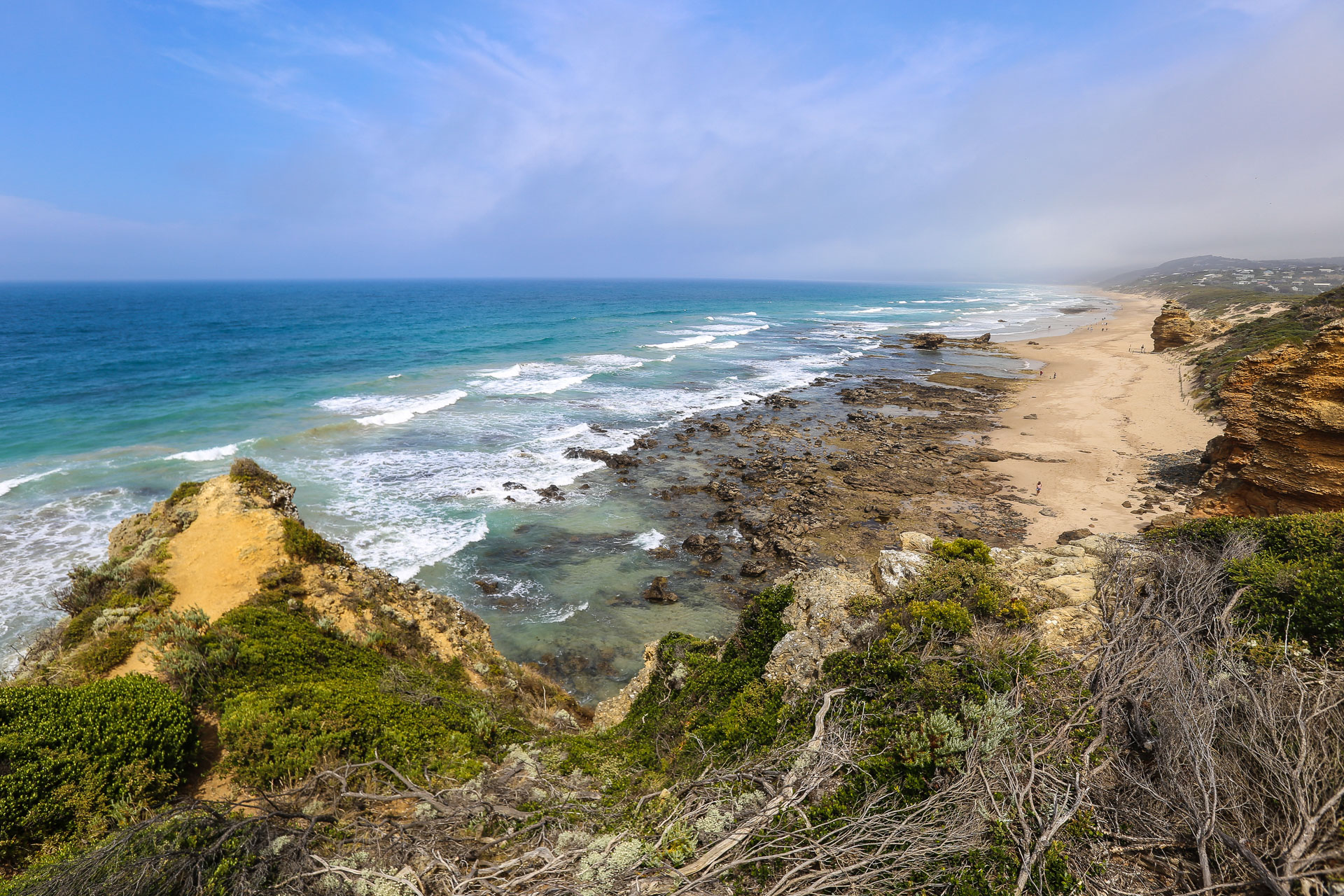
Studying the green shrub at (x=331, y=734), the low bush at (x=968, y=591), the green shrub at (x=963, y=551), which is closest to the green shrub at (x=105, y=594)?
the green shrub at (x=331, y=734)

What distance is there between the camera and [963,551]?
7656 mm

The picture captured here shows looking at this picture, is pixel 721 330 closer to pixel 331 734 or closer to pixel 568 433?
pixel 568 433

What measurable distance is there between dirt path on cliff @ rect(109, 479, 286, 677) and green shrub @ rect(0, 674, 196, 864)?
8.64ft

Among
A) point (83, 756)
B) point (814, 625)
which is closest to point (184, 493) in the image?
point (83, 756)

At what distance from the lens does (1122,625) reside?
5688 millimetres

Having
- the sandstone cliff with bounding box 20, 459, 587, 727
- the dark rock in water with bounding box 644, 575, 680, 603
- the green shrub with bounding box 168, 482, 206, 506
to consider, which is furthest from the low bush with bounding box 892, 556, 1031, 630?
the green shrub with bounding box 168, 482, 206, 506

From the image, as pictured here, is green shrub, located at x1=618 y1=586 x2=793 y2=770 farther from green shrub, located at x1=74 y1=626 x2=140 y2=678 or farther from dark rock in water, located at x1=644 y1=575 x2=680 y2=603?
green shrub, located at x1=74 y1=626 x2=140 y2=678

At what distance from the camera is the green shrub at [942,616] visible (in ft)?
18.0

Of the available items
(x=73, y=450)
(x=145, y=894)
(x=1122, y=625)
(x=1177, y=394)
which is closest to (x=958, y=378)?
(x=1177, y=394)

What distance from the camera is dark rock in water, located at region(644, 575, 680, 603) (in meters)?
14.3

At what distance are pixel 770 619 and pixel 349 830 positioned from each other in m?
5.04

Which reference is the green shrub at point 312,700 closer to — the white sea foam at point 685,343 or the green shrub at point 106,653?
the green shrub at point 106,653

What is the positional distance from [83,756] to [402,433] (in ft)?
76.9

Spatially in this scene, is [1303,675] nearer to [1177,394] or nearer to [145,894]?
[145,894]
